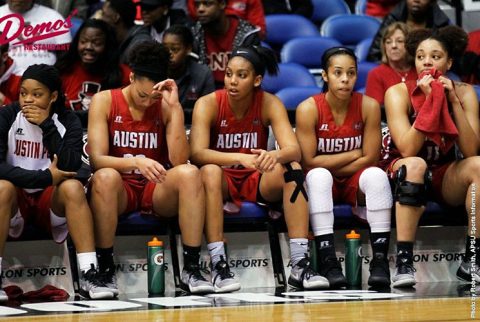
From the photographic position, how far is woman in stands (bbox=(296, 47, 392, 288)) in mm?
6367

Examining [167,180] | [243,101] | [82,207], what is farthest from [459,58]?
[82,207]

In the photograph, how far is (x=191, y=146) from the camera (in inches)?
256

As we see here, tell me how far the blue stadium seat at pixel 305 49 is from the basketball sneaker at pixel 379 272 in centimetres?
313

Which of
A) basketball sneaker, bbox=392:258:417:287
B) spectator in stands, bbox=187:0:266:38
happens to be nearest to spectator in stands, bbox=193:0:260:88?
spectator in stands, bbox=187:0:266:38

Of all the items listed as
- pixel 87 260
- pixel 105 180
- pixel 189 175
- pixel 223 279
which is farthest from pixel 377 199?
pixel 87 260

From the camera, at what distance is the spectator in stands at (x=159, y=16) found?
830cm

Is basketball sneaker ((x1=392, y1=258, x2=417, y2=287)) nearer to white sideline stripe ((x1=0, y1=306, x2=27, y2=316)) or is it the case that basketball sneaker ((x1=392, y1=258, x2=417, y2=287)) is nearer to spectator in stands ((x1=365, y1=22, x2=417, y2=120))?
spectator in stands ((x1=365, y1=22, x2=417, y2=120))

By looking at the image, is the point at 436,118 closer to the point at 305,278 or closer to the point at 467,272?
the point at 467,272

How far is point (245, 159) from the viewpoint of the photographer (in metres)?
6.34

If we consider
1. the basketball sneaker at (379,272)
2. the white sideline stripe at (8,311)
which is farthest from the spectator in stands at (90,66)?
the white sideline stripe at (8,311)

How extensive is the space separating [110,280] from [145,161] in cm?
70

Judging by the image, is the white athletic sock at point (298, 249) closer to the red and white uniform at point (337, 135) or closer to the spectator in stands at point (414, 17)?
the red and white uniform at point (337, 135)

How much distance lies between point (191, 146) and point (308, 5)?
382 centimetres

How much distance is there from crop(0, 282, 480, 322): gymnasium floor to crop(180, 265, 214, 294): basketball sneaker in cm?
9
